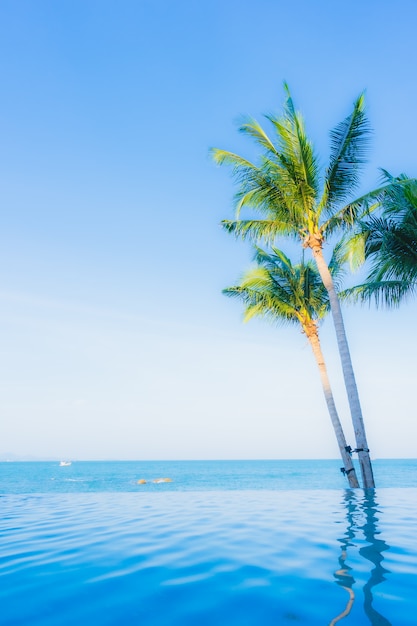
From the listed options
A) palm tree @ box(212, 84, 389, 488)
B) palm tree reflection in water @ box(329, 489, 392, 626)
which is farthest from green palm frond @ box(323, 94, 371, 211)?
palm tree reflection in water @ box(329, 489, 392, 626)

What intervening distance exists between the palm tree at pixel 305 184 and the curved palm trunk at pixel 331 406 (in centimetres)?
100

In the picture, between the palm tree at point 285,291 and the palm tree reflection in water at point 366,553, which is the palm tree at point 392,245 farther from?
the palm tree reflection in water at point 366,553

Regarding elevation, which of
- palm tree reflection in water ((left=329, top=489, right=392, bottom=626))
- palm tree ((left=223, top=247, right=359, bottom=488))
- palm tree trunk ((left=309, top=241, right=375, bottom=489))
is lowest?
palm tree reflection in water ((left=329, top=489, right=392, bottom=626))

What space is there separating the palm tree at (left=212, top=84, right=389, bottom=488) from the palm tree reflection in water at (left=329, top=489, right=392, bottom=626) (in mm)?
4718

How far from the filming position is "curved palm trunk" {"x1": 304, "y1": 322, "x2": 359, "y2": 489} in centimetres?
1197

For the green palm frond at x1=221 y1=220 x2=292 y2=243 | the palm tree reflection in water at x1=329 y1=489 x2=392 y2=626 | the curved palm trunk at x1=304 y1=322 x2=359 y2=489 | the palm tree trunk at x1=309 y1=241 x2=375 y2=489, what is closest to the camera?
the palm tree reflection in water at x1=329 y1=489 x2=392 y2=626

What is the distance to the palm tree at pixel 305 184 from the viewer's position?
11898 millimetres

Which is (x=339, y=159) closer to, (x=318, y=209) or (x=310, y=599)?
(x=318, y=209)

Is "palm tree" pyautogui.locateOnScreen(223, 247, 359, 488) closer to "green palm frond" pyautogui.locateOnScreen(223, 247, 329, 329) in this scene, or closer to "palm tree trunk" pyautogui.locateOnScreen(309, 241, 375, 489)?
"green palm frond" pyautogui.locateOnScreen(223, 247, 329, 329)

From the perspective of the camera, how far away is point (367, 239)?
41.9 feet

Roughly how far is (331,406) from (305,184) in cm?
784

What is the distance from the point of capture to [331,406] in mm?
13547

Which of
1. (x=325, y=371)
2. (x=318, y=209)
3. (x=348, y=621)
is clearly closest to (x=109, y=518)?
(x=348, y=621)

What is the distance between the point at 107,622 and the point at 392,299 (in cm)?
1306
